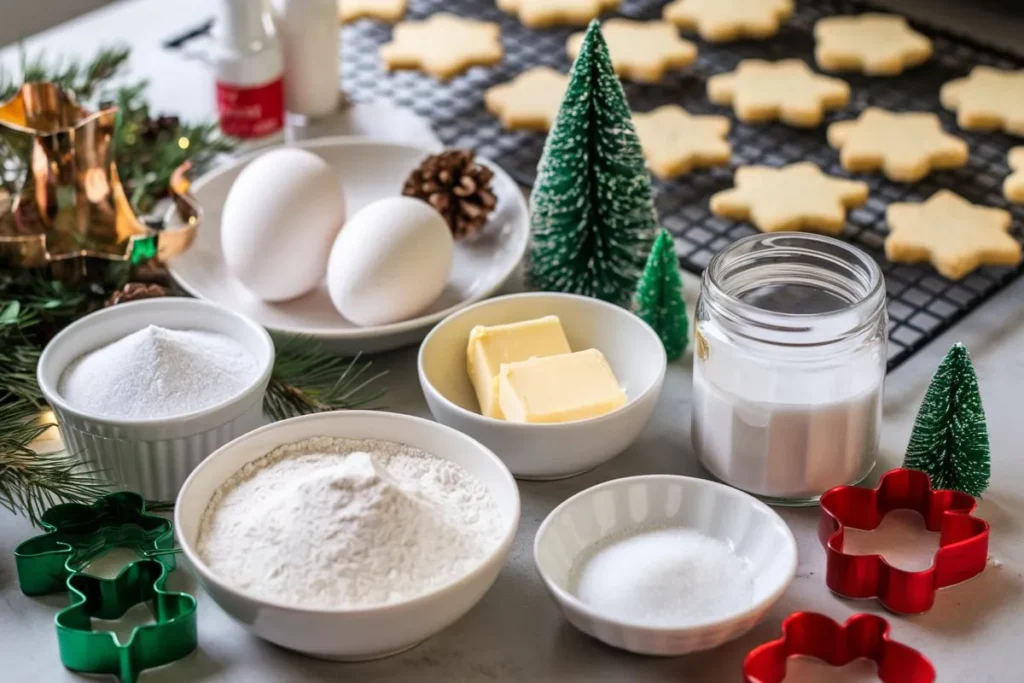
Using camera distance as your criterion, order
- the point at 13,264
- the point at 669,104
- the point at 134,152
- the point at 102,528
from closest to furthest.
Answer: the point at 102,528, the point at 13,264, the point at 134,152, the point at 669,104

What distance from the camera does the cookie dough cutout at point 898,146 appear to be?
1266 millimetres

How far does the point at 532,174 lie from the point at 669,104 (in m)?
0.21

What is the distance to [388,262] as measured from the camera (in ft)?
3.30

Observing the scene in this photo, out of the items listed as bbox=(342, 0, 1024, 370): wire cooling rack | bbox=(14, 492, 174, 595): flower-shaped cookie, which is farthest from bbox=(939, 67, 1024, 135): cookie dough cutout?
bbox=(14, 492, 174, 595): flower-shaped cookie

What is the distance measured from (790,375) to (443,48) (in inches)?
30.2

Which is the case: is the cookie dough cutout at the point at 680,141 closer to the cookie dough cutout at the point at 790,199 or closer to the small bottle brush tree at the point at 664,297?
the cookie dough cutout at the point at 790,199

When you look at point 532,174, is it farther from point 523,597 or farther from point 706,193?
point 523,597

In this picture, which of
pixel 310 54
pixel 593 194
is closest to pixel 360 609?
pixel 593 194

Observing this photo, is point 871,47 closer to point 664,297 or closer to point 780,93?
point 780,93

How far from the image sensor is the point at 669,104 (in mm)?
1407

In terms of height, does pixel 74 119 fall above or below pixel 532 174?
above

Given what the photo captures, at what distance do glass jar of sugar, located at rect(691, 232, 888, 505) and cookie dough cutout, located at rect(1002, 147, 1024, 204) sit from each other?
0.41 meters

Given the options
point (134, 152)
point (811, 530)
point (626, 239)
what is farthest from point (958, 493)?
point (134, 152)

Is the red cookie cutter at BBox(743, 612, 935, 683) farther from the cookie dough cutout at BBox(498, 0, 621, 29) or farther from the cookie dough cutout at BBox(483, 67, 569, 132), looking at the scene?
the cookie dough cutout at BBox(498, 0, 621, 29)
